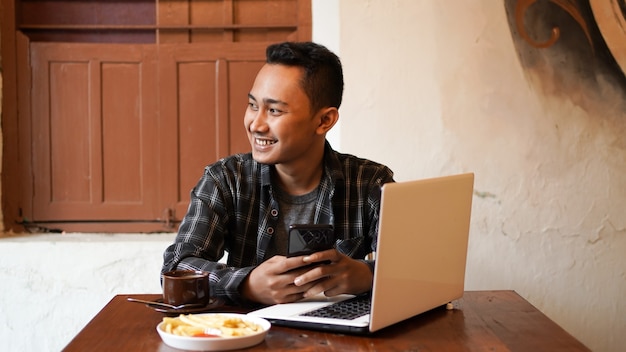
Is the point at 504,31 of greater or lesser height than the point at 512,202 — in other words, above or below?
above

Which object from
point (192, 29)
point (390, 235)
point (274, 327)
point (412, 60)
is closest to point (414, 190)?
point (390, 235)

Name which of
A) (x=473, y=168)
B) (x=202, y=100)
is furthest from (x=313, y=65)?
(x=202, y=100)

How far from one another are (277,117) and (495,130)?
1110mm

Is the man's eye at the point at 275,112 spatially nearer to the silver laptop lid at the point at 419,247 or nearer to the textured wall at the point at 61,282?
the silver laptop lid at the point at 419,247

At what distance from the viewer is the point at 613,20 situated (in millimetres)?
2688

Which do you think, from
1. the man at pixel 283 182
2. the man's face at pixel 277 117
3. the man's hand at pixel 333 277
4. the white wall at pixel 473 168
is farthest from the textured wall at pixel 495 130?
the man's hand at pixel 333 277

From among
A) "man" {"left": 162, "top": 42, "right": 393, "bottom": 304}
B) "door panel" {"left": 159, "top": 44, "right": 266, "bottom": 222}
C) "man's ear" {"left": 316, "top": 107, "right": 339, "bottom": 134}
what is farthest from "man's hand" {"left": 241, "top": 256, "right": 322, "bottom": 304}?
"door panel" {"left": 159, "top": 44, "right": 266, "bottom": 222}

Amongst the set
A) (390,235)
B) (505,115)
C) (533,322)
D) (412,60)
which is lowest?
(533,322)

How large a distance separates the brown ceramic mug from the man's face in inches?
17.7

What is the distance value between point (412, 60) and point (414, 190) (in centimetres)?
144

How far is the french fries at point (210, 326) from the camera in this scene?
4.02ft

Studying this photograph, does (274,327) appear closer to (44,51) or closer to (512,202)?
(512,202)

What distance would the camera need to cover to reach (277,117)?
184cm

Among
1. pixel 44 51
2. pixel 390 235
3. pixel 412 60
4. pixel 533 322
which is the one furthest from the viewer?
pixel 44 51
